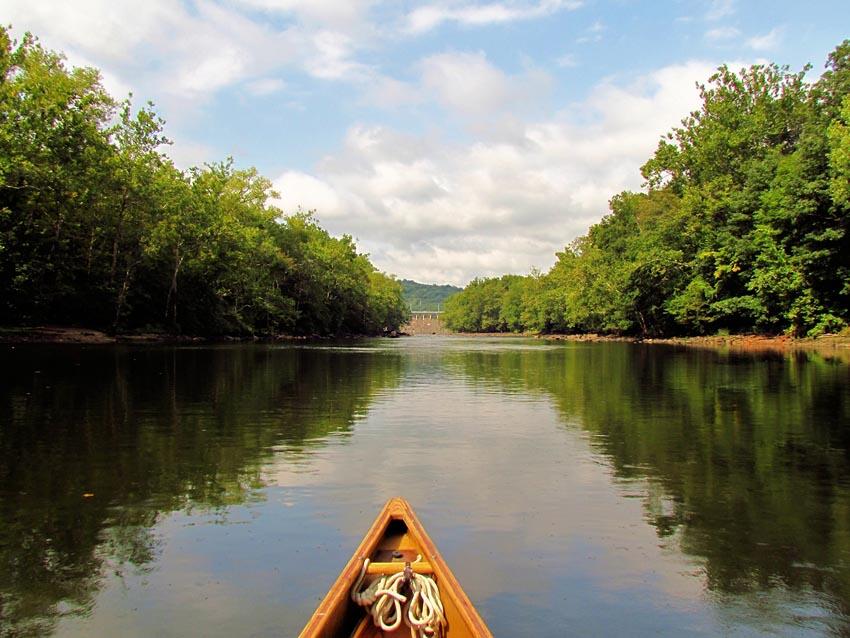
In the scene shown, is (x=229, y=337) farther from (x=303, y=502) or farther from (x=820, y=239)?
(x=303, y=502)

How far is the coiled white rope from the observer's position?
4.73m

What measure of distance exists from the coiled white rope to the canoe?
53 mm

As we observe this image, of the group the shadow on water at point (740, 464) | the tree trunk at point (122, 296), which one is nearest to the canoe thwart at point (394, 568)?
the shadow on water at point (740, 464)

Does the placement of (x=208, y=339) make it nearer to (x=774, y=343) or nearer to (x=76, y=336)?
(x=76, y=336)

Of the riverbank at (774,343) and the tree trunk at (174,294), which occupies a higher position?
the tree trunk at (174,294)

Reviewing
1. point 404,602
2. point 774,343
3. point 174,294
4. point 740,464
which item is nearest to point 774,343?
point 774,343

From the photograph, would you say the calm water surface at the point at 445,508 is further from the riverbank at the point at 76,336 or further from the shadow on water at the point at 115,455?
the riverbank at the point at 76,336

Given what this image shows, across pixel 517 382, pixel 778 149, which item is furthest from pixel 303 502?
pixel 778 149

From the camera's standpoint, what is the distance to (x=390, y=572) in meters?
5.37

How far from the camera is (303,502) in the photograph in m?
8.90

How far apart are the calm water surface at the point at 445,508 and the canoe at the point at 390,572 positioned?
0.72 m

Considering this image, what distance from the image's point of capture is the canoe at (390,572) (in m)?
4.42

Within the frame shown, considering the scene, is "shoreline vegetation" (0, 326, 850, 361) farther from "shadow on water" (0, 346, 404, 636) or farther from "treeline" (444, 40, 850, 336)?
"shadow on water" (0, 346, 404, 636)

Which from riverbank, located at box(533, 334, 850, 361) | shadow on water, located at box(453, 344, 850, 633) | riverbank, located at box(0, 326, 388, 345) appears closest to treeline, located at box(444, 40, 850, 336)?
riverbank, located at box(533, 334, 850, 361)
